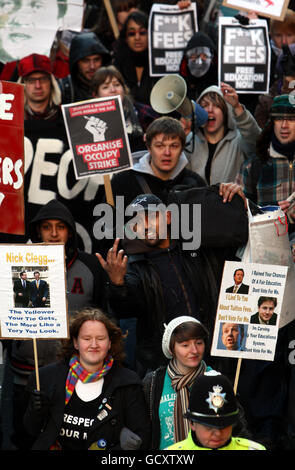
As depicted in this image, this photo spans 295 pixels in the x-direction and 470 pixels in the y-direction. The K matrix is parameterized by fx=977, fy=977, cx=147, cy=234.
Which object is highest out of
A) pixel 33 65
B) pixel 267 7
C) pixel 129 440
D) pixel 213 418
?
pixel 267 7

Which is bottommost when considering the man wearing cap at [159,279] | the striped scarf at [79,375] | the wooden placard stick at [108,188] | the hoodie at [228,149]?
the striped scarf at [79,375]

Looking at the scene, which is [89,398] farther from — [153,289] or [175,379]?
[153,289]

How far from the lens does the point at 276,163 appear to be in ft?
24.4

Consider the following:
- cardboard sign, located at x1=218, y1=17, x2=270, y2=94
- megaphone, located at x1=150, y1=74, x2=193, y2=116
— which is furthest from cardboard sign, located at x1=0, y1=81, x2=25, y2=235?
cardboard sign, located at x1=218, y1=17, x2=270, y2=94

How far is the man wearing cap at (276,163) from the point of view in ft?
24.1

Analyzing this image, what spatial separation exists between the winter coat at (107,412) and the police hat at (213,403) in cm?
65

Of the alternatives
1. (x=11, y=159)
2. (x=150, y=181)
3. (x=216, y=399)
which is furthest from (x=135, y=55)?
(x=216, y=399)

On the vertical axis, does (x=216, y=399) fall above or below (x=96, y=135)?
below

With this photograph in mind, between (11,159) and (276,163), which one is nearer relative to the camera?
(11,159)

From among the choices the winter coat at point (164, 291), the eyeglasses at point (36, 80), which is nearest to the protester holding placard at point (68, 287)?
A: the winter coat at point (164, 291)

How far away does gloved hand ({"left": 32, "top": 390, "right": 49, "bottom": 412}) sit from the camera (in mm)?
5684

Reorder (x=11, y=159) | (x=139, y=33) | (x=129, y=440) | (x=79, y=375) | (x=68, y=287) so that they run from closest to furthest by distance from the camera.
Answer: (x=129, y=440)
(x=79, y=375)
(x=68, y=287)
(x=11, y=159)
(x=139, y=33)

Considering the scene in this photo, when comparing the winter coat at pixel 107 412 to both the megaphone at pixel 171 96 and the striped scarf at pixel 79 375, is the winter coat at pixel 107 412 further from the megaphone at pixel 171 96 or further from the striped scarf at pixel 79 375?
the megaphone at pixel 171 96

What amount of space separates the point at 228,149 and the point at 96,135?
1.25m
